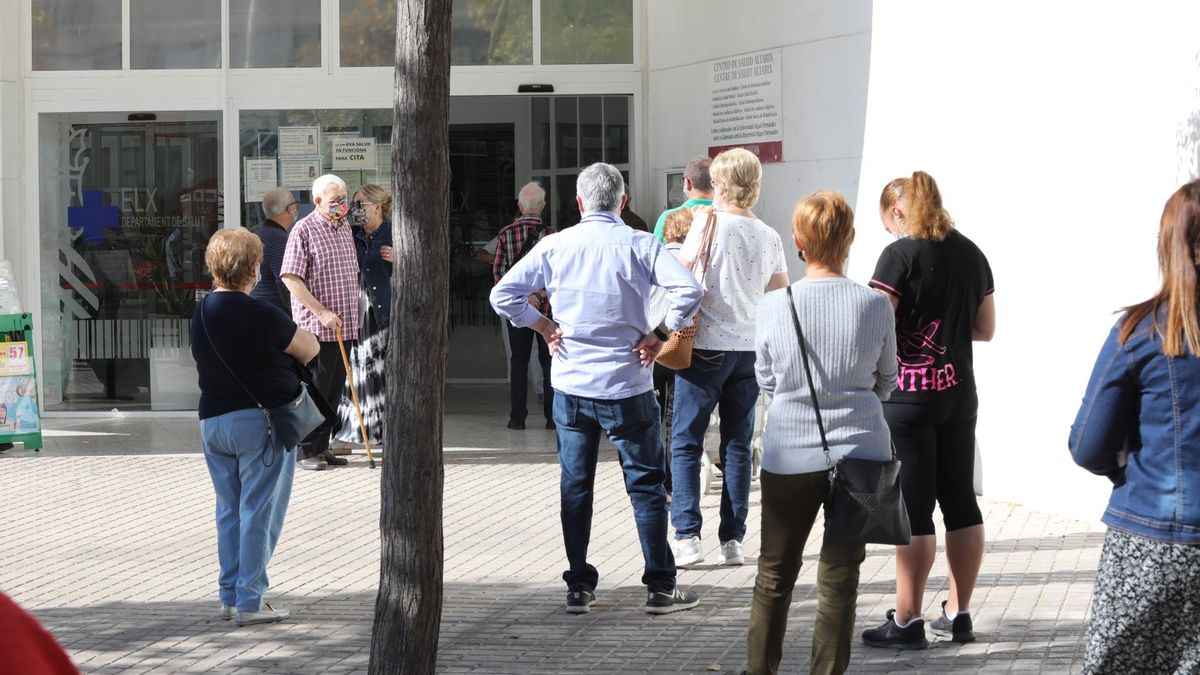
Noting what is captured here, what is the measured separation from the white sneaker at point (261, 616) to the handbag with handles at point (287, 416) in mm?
703

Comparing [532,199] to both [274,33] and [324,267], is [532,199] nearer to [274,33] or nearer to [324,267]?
[324,267]

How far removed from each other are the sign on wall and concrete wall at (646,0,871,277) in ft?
0.25

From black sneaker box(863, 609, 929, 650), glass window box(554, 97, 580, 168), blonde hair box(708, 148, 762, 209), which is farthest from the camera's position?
glass window box(554, 97, 580, 168)

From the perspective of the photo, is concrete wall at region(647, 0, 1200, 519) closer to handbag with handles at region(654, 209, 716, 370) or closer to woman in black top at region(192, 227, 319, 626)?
handbag with handles at region(654, 209, 716, 370)

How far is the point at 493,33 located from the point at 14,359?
16.6 feet

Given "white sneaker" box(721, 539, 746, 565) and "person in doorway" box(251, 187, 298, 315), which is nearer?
"white sneaker" box(721, 539, 746, 565)

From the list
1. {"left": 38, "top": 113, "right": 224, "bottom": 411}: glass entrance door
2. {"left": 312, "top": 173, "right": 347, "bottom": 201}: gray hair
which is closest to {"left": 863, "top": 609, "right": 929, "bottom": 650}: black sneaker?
{"left": 312, "top": 173, "right": 347, "bottom": 201}: gray hair

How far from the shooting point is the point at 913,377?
575 centimetres

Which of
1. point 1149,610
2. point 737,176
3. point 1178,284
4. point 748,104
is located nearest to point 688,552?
point 737,176

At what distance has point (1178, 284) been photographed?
3818mm

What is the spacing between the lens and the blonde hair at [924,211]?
575 cm

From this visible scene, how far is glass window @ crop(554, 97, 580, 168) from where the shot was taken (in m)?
14.7

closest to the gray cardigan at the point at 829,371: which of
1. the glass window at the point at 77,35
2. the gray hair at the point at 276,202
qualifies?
the gray hair at the point at 276,202

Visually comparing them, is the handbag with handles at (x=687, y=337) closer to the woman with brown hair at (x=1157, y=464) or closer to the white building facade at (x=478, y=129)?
the white building facade at (x=478, y=129)
